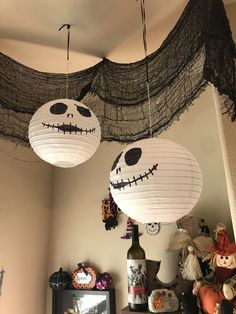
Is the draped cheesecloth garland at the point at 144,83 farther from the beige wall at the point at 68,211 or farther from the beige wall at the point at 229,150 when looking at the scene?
the beige wall at the point at 68,211

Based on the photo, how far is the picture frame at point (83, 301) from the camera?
5.33ft

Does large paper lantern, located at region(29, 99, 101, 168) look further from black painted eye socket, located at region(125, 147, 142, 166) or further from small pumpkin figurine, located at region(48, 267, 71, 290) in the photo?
small pumpkin figurine, located at region(48, 267, 71, 290)

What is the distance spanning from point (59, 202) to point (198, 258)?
1141mm

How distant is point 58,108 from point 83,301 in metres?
1.20

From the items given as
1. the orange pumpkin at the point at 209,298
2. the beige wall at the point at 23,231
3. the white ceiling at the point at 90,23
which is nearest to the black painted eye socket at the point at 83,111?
the white ceiling at the point at 90,23

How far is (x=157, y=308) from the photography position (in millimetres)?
1102

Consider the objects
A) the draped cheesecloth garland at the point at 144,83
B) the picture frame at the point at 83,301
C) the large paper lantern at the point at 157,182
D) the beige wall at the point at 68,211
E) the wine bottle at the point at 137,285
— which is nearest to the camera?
the large paper lantern at the point at 157,182

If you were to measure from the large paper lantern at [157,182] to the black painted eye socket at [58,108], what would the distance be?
Answer: 0.35 m

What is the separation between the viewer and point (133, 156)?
2.69 ft

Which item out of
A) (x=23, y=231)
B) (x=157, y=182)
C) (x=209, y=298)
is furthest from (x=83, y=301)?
(x=157, y=182)

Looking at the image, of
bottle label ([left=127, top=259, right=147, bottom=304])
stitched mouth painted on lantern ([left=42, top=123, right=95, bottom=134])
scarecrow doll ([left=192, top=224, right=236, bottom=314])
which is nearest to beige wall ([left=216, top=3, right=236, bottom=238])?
scarecrow doll ([left=192, top=224, right=236, bottom=314])

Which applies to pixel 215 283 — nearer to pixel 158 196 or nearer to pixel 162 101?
pixel 158 196

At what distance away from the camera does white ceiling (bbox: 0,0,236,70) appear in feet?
4.04

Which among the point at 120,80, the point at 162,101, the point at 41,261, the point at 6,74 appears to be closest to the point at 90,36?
the point at 120,80
